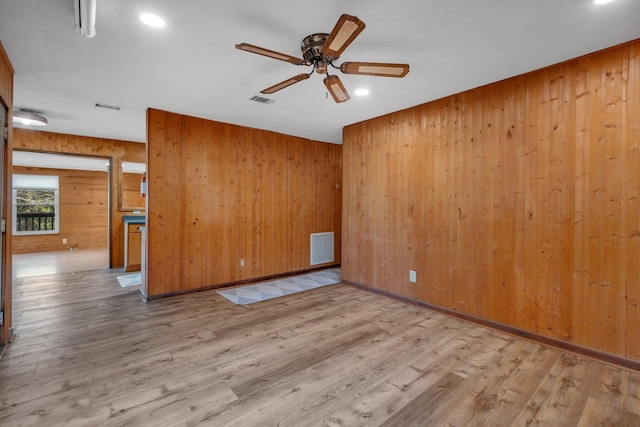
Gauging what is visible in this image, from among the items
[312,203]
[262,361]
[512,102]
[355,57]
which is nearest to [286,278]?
[312,203]

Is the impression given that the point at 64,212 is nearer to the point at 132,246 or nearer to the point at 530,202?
the point at 132,246

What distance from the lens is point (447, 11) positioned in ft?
6.30

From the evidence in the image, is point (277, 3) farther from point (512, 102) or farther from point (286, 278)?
point (286, 278)

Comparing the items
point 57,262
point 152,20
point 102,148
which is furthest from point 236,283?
point 57,262

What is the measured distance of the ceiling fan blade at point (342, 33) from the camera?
1553mm

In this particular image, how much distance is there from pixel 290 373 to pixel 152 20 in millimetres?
2773

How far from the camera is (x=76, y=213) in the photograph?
27.8ft

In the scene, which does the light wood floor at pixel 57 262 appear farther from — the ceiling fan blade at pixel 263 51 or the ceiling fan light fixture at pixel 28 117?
the ceiling fan blade at pixel 263 51

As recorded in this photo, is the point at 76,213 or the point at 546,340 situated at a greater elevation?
the point at 76,213

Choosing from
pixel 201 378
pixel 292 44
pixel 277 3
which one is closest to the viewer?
pixel 277 3

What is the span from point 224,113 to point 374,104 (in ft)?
6.86

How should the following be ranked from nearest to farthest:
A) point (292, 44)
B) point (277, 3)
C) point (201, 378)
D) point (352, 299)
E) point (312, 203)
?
point (277, 3) < point (201, 378) < point (292, 44) < point (352, 299) < point (312, 203)

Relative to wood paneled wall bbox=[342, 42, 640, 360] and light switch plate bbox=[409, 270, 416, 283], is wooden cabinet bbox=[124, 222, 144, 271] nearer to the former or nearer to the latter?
wood paneled wall bbox=[342, 42, 640, 360]

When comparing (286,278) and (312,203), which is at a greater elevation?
(312,203)
